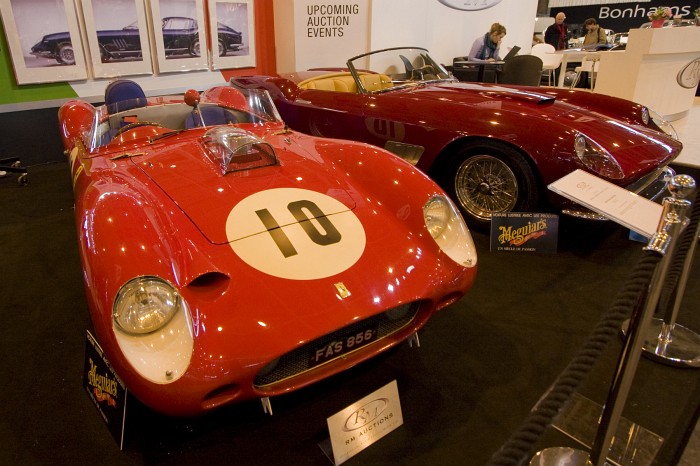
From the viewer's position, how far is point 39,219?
3414 mm

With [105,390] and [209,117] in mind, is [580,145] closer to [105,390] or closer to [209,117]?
Result: [209,117]

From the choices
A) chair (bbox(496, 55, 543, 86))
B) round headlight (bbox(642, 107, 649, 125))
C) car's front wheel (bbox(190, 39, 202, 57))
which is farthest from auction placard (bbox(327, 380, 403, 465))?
car's front wheel (bbox(190, 39, 202, 57))

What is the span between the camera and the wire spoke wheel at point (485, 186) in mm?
2947

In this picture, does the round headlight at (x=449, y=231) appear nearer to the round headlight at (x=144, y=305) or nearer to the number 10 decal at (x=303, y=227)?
the number 10 decal at (x=303, y=227)

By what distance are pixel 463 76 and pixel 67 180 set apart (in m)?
5.35

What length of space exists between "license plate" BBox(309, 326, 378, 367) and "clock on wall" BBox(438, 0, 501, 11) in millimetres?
7023

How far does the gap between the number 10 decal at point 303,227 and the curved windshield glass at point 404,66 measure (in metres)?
2.38

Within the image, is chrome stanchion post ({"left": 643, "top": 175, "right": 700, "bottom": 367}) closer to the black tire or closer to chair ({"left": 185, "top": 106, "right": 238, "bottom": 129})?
the black tire

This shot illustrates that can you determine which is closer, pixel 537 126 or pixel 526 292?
pixel 526 292

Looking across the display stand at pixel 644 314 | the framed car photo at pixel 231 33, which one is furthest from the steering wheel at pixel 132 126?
the framed car photo at pixel 231 33

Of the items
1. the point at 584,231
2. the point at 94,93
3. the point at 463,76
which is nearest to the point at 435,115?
the point at 584,231

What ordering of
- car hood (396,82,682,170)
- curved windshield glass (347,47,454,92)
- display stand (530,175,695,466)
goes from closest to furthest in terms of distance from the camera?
display stand (530,175,695,466) < car hood (396,82,682,170) < curved windshield glass (347,47,454,92)

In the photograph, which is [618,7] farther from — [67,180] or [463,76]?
[67,180]

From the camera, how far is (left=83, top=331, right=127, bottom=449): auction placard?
147 centimetres
